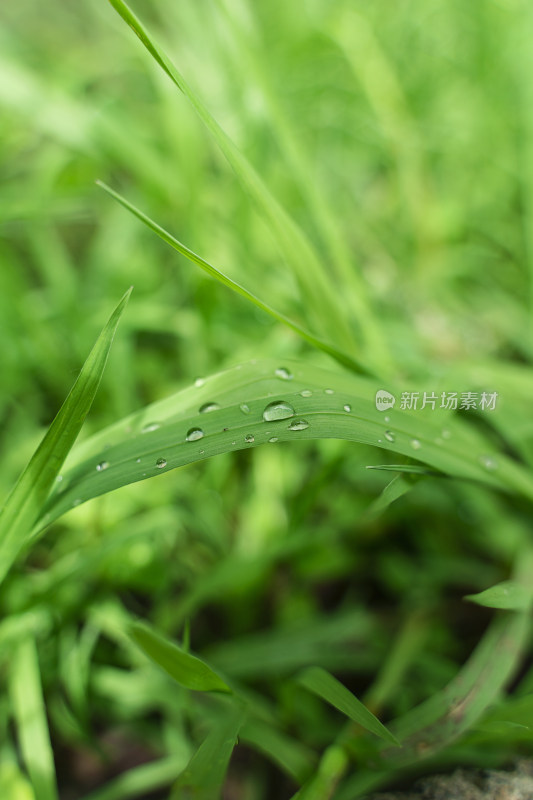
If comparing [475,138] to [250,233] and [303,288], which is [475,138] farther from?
[303,288]

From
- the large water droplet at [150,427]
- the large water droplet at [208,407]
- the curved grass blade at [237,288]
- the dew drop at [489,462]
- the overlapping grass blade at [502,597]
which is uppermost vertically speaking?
the curved grass blade at [237,288]

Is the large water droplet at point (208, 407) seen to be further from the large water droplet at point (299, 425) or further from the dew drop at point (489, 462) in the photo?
the dew drop at point (489, 462)

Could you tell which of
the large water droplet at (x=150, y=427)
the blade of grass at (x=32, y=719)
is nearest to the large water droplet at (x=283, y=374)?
the large water droplet at (x=150, y=427)

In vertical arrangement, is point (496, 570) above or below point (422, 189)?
below

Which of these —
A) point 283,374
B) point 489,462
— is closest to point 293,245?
point 283,374

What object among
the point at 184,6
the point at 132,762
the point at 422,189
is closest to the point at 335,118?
the point at 422,189

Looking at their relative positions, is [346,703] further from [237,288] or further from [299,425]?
[237,288]
